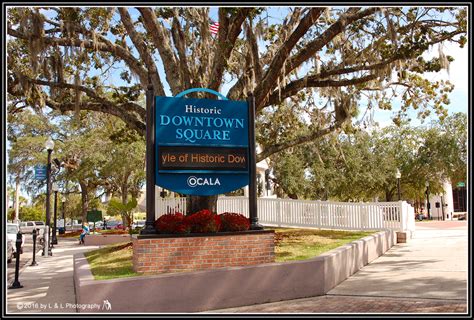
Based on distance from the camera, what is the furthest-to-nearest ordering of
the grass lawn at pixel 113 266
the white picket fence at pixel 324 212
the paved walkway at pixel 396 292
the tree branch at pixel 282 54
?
the white picket fence at pixel 324 212 < the tree branch at pixel 282 54 < the grass lawn at pixel 113 266 < the paved walkway at pixel 396 292

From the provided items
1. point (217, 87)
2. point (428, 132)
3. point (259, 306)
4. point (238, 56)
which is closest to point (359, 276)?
point (259, 306)

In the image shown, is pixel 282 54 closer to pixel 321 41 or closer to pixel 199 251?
pixel 321 41

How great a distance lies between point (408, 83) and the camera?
16766 millimetres

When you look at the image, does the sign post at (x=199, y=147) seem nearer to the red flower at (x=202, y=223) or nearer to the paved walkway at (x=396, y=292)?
the red flower at (x=202, y=223)

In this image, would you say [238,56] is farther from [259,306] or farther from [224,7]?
[259,306]

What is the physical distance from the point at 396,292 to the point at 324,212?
406 inches

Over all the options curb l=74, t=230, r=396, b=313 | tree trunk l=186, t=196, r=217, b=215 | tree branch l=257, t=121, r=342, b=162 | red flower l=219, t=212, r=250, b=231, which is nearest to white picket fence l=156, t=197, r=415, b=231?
tree branch l=257, t=121, r=342, b=162

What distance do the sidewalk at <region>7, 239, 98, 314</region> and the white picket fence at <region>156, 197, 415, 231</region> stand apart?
6.80 meters

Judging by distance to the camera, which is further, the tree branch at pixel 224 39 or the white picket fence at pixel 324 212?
the white picket fence at pixel 324 212

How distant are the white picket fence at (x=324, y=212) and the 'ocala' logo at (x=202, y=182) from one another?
1009cm

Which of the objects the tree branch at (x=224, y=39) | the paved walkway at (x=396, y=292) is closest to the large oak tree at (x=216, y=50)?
the tree branch at (x=224, y=39)

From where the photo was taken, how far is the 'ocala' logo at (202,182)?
8.93 metres

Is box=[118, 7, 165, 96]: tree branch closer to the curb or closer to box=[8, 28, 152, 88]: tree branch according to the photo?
box=[8, 28, 152, 88]: tree branch

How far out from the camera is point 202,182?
9.05 metres
